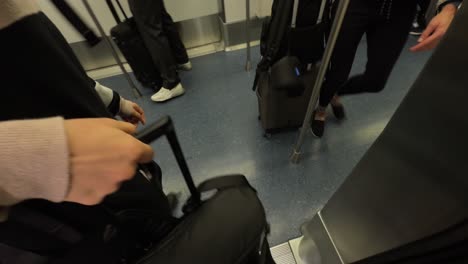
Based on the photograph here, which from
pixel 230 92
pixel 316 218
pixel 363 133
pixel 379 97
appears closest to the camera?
pixel 316 218

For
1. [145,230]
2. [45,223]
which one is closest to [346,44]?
[145,230]

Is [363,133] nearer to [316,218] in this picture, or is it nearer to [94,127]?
[316,218]

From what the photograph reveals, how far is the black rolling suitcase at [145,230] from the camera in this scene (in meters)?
0.41

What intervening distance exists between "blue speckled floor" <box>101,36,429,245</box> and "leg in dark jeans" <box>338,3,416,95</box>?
0.33m

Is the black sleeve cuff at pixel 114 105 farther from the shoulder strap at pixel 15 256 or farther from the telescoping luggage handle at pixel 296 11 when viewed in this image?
the telescoping luggage handle at pixel 296 11

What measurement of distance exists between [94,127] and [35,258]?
31 cm

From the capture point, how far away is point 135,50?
1.55 m

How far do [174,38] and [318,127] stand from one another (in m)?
1.18

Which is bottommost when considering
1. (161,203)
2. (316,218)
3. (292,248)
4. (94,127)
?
(292,248)

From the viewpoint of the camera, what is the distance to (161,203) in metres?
0.70

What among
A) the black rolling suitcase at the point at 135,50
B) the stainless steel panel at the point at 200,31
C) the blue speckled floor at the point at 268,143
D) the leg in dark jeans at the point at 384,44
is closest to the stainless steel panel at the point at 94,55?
the blue speckled floor at the point at 268,143

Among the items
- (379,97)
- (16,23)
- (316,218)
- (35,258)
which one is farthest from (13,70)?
(379,97)

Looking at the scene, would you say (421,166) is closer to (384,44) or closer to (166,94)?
(384,44)

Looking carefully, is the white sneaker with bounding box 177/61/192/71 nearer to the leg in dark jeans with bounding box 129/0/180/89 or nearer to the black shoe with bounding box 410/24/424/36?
the leg in dark jeans with bounding box 129/0/180/89
